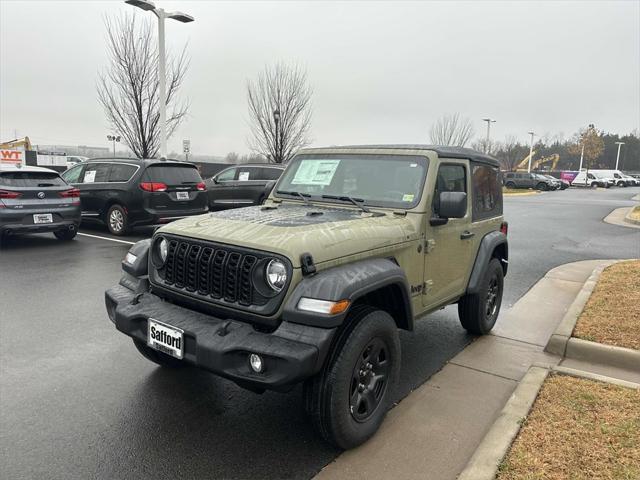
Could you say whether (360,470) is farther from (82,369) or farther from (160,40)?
(160,40)

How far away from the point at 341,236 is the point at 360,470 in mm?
1385

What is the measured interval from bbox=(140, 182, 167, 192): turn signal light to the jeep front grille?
7243 millimetres

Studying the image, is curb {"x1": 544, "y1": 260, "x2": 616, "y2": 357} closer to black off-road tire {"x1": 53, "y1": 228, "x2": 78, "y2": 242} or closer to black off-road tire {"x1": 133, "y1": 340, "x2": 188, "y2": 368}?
black off-road tire {"x1": 133, "y1": 340, "x2": 188, "y2": 368}

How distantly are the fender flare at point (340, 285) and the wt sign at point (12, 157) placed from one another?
31108 mm

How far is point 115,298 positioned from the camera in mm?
3389

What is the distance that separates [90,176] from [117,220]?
1.41m

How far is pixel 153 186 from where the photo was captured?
1005 centimetres

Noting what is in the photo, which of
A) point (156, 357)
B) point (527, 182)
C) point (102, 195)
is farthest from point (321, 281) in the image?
point (527, 182)

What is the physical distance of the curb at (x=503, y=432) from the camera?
2659 millimetres

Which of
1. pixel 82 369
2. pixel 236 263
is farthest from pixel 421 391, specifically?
pixel 82 369

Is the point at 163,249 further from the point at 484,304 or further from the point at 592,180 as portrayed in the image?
the point at 592,180

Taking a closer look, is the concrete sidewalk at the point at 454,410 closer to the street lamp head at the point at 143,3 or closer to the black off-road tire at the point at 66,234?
the black off-road tire at the point at 66,234

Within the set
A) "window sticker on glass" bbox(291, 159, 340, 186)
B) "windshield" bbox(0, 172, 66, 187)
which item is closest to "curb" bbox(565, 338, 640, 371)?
"window sticker on glass" bbox(291, 159, 340, 186)

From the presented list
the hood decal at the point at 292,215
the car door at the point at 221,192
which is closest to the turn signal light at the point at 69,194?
the car door at the point at 221,192
